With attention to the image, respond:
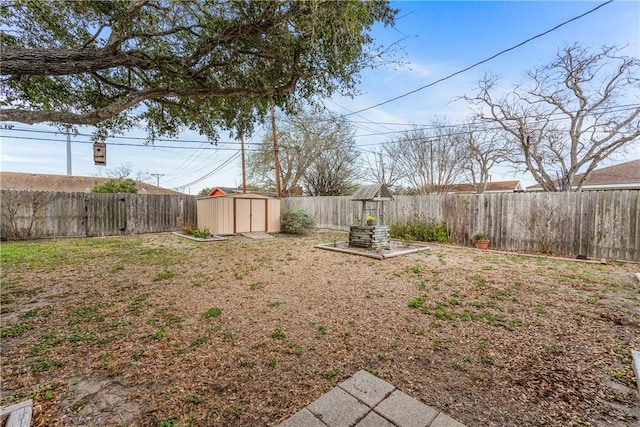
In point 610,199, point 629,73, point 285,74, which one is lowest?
point 610,199

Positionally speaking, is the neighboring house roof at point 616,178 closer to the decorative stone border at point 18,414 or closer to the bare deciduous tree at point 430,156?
the bare deciduous tree at point 430,156

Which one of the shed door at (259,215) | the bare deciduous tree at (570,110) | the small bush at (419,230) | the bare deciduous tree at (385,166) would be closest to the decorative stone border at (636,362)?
the small bush at (419,230)

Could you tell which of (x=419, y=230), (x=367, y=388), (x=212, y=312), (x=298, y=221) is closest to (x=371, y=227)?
(x=419, y=230)

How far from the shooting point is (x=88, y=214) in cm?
959

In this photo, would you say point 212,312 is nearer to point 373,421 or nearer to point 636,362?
point 373,421

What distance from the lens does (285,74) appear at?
442 centimetres

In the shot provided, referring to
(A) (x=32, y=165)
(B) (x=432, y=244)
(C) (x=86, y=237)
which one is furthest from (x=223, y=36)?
(A) (x=32, y=165)

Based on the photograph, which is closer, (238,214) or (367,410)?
(367,410)

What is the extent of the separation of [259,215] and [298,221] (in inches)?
71.7

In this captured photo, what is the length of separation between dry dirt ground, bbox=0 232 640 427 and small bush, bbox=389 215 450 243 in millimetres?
3703

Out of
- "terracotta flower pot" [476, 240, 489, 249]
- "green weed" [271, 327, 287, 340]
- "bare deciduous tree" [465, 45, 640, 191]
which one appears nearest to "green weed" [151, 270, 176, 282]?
"green weed" [271, 327, 287, 340]

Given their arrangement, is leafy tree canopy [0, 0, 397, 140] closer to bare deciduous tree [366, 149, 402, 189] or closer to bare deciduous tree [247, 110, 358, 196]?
bare deciduous tree [247, 110, 358, 196]

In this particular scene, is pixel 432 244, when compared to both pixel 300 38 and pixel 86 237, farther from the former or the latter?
pixel 86 237

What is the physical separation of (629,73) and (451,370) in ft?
42.9
